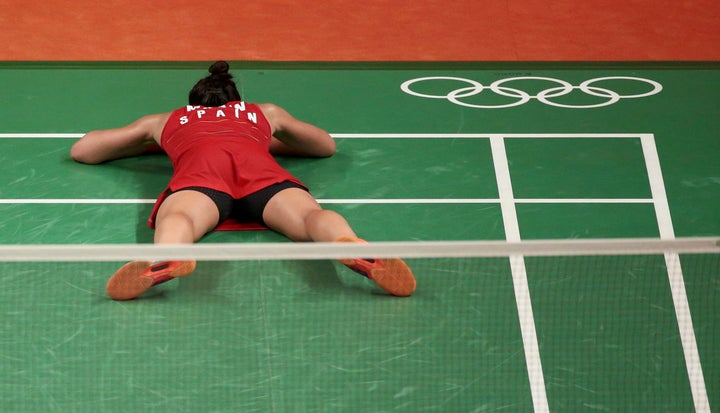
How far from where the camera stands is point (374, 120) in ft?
→ 29.6

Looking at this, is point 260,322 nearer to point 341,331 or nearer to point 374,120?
point 341,331

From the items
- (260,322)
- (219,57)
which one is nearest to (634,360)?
(260,322)

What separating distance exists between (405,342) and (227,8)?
16.8 feet

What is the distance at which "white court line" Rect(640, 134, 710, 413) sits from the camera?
6504 millimetres

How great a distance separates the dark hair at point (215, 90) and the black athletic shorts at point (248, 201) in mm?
884

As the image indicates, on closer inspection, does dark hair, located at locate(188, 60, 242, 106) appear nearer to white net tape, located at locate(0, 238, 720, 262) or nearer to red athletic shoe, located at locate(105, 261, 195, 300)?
red athletic shoe, located at locate(105, 261, 195, 300)

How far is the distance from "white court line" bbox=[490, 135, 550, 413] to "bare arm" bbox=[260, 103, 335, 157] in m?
1.16

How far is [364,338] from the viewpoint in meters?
6.62

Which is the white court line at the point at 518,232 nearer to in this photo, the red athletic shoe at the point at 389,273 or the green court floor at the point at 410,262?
the green court floor at the point at 410,262

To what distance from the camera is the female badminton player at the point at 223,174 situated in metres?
6.82

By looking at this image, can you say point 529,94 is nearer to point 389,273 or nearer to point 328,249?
point 389,273

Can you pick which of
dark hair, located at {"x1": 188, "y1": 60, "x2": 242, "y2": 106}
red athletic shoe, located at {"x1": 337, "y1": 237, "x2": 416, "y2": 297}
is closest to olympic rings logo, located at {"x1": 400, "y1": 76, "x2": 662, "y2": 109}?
dark hair, located at {"x1": 188, "y1": 60, "x2": 242, "y2": 106}

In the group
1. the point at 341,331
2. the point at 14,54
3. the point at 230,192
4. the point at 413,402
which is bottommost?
the point at 413,402

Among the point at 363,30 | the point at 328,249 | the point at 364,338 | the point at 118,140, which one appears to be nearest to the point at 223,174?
the point at 118,140
